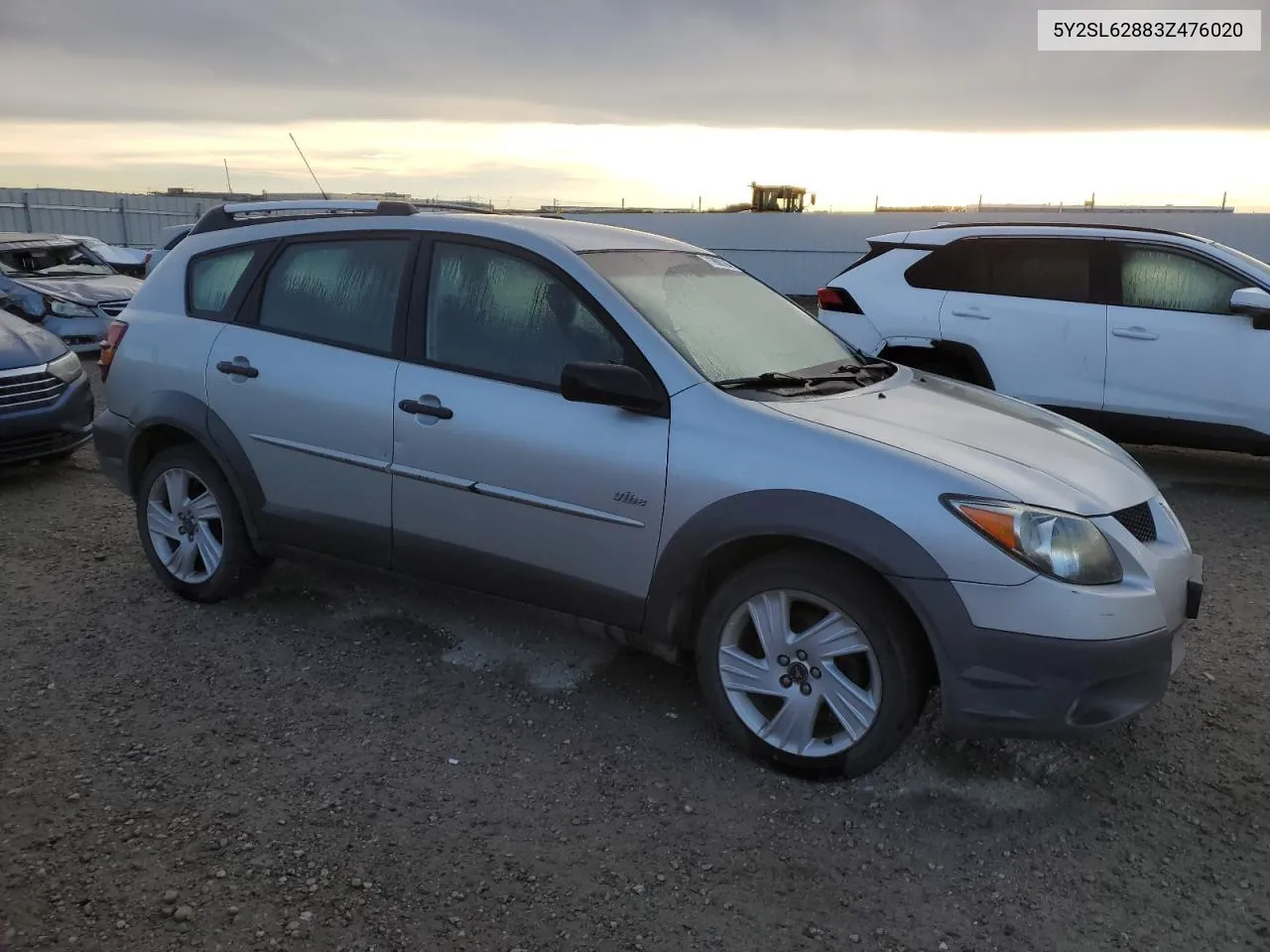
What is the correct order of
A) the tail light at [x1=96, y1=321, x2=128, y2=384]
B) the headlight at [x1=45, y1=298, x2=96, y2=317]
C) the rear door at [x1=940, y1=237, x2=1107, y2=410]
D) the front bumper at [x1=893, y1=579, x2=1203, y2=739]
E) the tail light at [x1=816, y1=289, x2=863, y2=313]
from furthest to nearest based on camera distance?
the headlight at [x1=45, y1=298, x2=96, y2=317] → the tail light at [x1=816, y1=289, x2=863, y2=313] → the rear door at [x1=940, y1=237, x2=1107, y2=410] → the tail light at [x1=96, y1=321, x2=128, y2=384] → the front bumper at [x1=893, y1=579, x2=1203, y2=739]

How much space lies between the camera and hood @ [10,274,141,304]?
11359mm

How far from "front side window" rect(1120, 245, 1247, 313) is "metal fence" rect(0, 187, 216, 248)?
23.5 m

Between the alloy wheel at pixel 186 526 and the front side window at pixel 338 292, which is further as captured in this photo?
the alloy wheel at pixel 186 526

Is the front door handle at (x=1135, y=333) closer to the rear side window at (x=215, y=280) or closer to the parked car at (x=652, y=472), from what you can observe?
the parked car at (x=652, y=472)

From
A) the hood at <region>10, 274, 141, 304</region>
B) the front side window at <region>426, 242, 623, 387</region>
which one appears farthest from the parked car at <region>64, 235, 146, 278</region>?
the front side window at <region>426, 242, 623, 387</region>

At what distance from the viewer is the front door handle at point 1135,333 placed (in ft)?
22.7

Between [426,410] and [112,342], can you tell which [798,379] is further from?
[112,342]

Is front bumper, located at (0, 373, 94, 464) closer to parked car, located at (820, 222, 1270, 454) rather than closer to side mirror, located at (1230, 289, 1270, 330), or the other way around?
parked car, located at (820, 222, 1270, 454)

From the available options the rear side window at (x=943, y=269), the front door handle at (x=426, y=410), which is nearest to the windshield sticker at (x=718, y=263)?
the front door handle at (x=426, y=410)

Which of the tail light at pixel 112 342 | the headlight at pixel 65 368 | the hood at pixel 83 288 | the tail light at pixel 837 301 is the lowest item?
the headlight at pixel 65 368

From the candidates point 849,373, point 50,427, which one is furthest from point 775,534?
point 50,427

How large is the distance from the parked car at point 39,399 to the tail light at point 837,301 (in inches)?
212

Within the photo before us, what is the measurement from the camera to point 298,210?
182 inches

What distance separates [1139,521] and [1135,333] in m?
4.34
